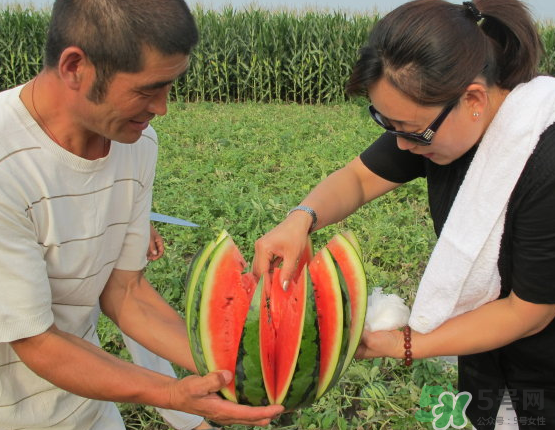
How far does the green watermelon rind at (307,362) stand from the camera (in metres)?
1.50

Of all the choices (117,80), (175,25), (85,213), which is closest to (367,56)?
(175,25)

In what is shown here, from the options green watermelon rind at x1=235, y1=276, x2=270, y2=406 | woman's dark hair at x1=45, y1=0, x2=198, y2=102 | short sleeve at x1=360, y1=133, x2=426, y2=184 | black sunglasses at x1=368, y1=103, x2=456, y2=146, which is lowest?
green watermelon rind at x1=235, y1=276, x2=270, y2=406

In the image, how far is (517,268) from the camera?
1.77 meters

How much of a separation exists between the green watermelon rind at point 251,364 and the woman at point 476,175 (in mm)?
363

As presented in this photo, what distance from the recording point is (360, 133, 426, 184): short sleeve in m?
2.24

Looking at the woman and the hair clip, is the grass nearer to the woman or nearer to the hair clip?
the woman

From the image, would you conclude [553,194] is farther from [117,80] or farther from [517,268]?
[117,80]

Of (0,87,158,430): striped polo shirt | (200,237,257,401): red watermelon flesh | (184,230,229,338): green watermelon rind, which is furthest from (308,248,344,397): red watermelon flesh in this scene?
(0,87,158,430): striped polo shirt

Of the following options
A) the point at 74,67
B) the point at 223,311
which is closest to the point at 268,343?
the point at 223,311

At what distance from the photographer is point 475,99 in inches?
68.6

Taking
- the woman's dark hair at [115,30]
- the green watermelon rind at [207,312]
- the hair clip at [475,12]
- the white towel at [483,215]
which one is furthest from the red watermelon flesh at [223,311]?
the hair clip at [475,12]

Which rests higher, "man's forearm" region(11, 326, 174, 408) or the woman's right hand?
the woman's right hand

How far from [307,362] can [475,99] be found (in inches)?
36.5

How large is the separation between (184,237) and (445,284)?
→ 10.2 feet
